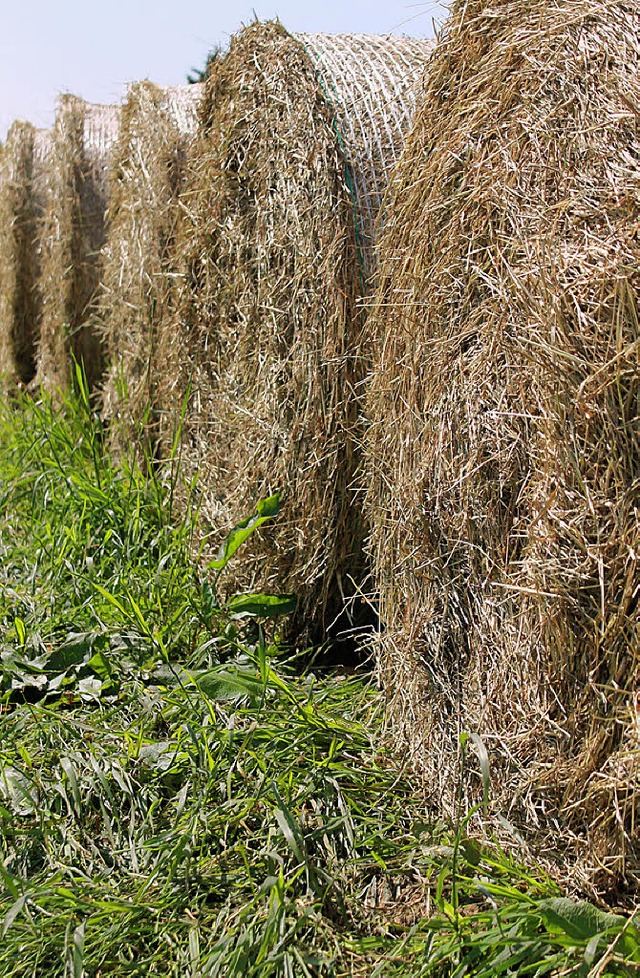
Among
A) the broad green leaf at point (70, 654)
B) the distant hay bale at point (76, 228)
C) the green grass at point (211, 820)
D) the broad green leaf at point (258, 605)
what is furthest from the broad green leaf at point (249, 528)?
the distant hay bale at point (76, 228)

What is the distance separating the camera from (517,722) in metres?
1.97

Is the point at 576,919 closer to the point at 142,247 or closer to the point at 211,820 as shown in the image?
the point at 211,820

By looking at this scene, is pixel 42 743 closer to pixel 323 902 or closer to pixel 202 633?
pixel 202 633

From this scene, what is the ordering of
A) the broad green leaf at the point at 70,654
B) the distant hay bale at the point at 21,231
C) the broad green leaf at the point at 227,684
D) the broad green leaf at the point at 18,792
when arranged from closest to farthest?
the broad green leaf at the point at 18,792, the broad green leaf at the point at 227,684, the broad green leaf at the point at 70,654, the distant hay bale at the point at 21,231

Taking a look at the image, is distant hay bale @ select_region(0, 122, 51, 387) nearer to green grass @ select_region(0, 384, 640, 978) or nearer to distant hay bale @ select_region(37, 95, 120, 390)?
distant hay bale @ select_region(37, 95, 120, 390)

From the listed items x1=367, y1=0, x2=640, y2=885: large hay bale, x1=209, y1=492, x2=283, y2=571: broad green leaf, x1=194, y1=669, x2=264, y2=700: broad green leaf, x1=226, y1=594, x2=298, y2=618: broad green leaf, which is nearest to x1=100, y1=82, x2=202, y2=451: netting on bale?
x1=209, y1=492, x2=283, y2=571: broad green leaf

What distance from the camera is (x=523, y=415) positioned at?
1.91m

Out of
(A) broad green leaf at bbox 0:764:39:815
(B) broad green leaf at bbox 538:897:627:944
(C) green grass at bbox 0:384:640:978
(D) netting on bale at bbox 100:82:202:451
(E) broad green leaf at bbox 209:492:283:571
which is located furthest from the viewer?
(D) netting on bale at bbox 100:82:202:451

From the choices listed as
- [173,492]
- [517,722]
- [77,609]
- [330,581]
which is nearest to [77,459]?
[173,492]

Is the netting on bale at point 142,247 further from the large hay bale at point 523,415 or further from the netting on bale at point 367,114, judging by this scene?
the large hay bale at point 523,415

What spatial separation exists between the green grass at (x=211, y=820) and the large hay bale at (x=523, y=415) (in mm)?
Answer: 164

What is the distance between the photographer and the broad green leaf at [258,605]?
3007 millimetres

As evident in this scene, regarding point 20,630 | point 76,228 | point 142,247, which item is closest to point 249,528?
point 20,630

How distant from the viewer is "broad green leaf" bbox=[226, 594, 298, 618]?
301cm
